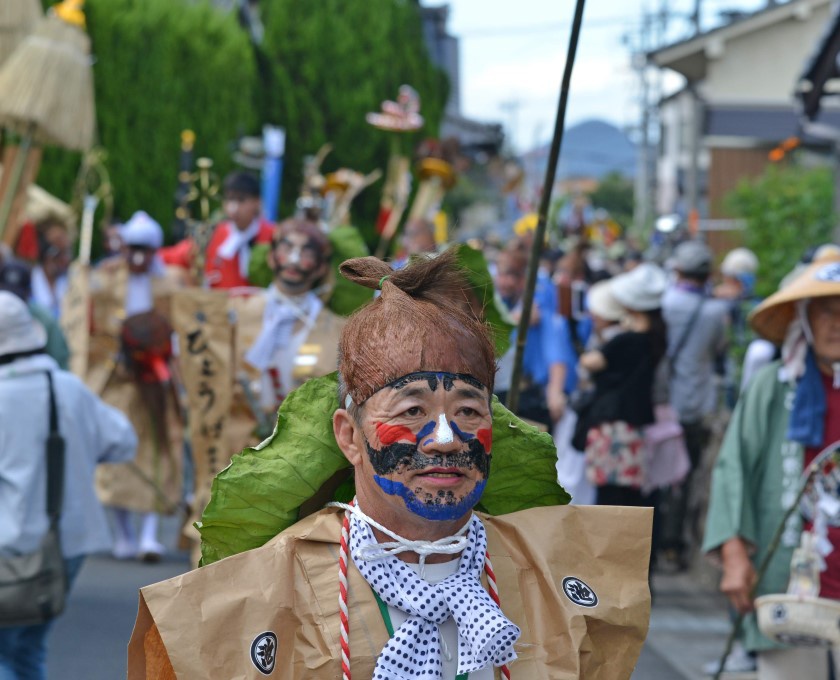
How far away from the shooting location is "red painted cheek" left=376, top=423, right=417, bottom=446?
2834mm

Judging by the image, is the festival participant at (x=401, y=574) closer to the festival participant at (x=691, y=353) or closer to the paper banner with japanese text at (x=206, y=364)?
the paper banner with japanese text at (x=206, y=364)

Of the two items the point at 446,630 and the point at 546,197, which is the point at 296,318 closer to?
the point at 546,197

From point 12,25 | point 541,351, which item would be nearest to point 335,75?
point 12,25

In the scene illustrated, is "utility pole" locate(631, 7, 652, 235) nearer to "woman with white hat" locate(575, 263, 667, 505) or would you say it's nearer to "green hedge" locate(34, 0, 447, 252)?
"green hedge" locate(34, 0, 447, 252)

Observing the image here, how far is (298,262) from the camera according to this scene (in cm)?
699

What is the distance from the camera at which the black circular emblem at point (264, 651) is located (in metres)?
2.75

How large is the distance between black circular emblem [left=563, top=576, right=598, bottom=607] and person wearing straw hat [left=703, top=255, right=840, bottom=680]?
6.56 ft

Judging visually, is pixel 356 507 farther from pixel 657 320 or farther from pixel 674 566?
pixel 674 566

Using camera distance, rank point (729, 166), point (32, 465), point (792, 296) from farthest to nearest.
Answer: point (729, 166) < point (32, 465) < point (792, 296)

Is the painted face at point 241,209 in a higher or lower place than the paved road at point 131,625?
higher

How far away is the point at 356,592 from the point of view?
287 cm

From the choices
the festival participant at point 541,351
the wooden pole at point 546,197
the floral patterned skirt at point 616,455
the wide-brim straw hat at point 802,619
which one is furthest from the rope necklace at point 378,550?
the festival participant at point 541,351

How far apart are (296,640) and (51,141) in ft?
22.4

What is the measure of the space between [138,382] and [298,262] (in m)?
3.14
